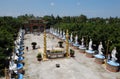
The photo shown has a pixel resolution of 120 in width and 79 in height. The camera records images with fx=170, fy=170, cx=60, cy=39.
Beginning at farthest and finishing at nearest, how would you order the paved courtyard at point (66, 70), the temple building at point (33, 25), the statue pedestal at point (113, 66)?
the temple building at point (33, 25) < the statue pedestal at point (113, 66) < the paved courtyard at point (66, 70)

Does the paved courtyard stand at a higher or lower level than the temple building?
lower

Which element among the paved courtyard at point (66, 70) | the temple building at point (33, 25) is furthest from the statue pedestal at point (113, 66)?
the temple building at point (33, 25)

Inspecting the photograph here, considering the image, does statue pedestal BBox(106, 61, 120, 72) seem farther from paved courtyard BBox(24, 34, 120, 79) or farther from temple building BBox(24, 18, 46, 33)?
temple building BBox(24, 18, 46, 33)

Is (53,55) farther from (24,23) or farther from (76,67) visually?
(24,23)

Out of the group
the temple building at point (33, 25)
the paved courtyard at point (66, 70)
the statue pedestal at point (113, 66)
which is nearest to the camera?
the paved courtyard at point (66, 70)

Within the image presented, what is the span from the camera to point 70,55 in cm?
3039

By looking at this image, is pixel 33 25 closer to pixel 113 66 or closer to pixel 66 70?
pixel 66 70

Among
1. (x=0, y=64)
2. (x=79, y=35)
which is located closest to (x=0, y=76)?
(x=0, y=64)

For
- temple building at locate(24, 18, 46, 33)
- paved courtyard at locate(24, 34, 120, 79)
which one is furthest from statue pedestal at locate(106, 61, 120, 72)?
temple building at locate(24, 18, 46, 33)

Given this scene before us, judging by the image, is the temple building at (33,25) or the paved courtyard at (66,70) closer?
the paved courtyard at (66,70)

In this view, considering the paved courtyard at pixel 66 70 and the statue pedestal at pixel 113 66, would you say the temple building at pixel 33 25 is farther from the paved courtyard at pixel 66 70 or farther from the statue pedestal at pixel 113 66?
the statue pedestal at pixel 113 66

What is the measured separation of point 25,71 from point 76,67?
7.15m

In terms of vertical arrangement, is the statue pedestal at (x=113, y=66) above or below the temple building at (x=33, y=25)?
below

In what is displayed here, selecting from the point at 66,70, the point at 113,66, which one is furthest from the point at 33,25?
the point at 113,66
